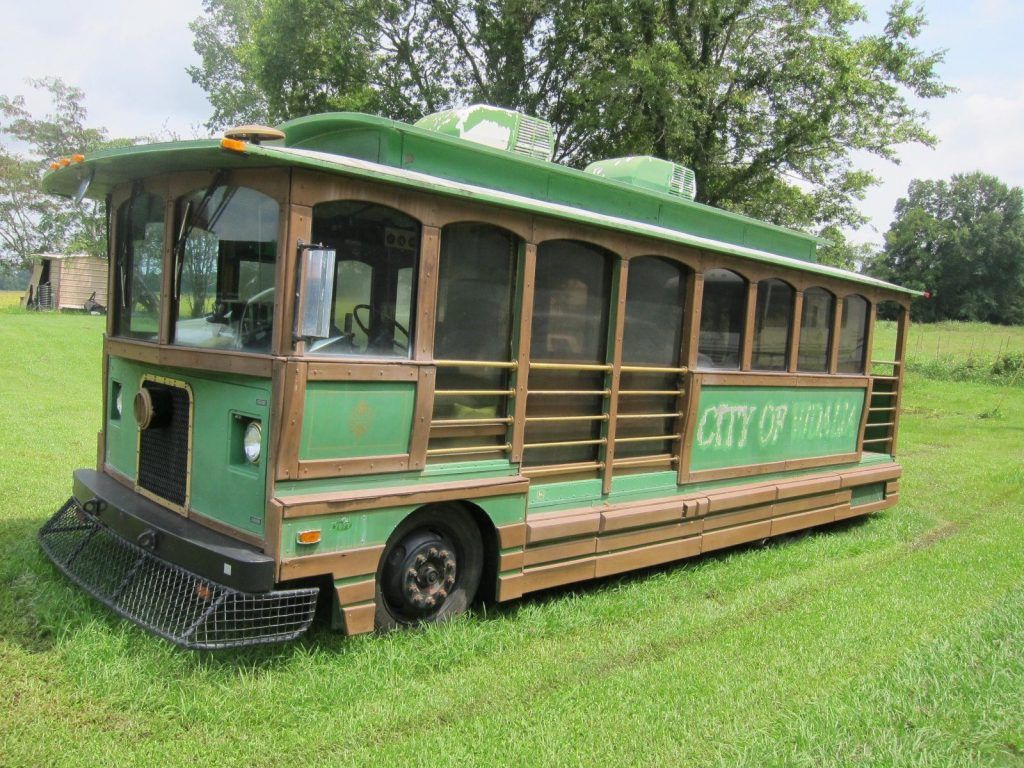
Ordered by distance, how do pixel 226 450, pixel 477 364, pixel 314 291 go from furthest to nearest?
pixel 477 364 < pixel 226 450 < pixel 314 291

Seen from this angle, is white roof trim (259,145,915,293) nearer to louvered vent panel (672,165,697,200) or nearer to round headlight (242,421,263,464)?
louvered vent panel (672,165,697,200)

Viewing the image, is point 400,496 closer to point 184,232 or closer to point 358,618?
point 358,618

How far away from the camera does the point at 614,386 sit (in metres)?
5.81

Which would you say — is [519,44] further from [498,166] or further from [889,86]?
[498,166]

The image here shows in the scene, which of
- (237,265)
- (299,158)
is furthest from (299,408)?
(299,158)

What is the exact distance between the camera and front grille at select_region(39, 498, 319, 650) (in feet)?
12.8

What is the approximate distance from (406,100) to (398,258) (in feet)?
57.5

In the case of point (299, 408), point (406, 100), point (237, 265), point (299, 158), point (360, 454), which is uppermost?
point (406, 100)

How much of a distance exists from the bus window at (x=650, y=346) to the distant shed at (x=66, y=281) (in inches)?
1339

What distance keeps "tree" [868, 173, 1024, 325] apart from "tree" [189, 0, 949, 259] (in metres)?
51.9

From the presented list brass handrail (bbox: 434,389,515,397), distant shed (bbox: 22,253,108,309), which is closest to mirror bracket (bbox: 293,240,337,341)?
brass handrail (bbox: 434,389,515,397)

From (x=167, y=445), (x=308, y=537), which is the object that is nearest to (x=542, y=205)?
(x=308, y=537)

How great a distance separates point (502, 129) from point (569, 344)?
1.76m

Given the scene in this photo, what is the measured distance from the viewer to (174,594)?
14.9ft
